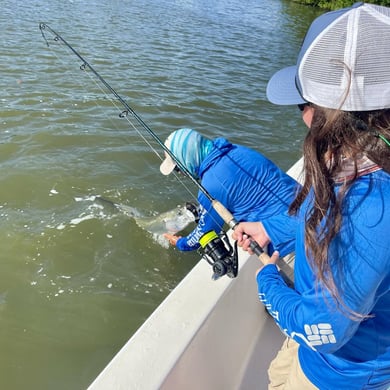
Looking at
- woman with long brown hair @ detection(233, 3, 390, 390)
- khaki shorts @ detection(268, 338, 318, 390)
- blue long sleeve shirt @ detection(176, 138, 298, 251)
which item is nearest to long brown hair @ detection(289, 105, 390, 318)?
Result: woman with long brown hair @ detection(233, 3, 390, 390)

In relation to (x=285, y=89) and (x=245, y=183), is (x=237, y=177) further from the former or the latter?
(x=285, y=89)

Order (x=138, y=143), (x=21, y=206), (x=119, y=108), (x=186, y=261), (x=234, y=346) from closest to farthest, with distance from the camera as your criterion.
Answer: (x=234, y=346), (x=186, y=261), (x=21, y=206), (x=138, y=143), (x=119, y=108)

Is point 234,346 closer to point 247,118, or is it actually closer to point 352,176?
point 352,176

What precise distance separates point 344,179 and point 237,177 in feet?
5.96

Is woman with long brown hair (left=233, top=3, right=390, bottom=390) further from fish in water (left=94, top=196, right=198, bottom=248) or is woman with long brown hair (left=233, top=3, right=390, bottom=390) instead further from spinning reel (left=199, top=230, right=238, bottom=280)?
fish in water (left=94, top=196, right=198, bottom=248)

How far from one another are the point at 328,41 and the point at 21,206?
16.3ft

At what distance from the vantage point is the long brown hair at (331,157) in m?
1.18

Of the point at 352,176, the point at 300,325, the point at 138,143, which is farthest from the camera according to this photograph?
the point at 138,143

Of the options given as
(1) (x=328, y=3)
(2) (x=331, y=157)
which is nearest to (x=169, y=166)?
(2) (x=331, y=157)

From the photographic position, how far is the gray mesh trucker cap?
3.79ft

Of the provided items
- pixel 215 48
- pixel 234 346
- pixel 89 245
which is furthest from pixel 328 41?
pixel 215 48

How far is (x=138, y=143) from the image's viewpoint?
7.14 metres

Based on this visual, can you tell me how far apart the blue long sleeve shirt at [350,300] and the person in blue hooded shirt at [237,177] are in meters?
1.25

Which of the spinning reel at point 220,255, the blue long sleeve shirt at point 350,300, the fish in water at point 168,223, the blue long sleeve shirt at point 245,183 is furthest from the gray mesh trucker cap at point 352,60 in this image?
the fish in water at point 168,223
